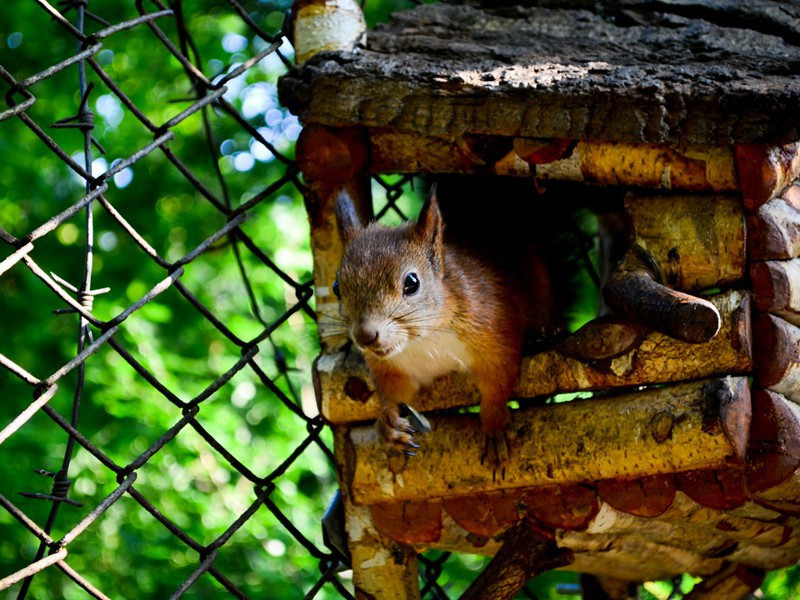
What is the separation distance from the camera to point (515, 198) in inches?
A: 94.1

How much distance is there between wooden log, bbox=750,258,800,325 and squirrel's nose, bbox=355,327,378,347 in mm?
730

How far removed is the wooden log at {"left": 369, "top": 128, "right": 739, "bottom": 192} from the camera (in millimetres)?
1775

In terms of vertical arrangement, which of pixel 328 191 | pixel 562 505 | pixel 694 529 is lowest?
pixel 694 529

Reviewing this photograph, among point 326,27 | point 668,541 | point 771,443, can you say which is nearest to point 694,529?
point 668,541

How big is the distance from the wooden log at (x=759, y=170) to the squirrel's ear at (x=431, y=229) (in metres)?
0.64

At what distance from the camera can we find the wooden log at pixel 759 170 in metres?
1.72

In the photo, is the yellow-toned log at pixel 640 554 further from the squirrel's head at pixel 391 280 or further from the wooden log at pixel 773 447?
the squirrel's head at pixel 391 280

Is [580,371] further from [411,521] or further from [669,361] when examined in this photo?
[411,521]

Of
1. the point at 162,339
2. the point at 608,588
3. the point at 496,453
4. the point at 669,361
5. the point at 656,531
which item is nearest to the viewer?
the point at 669,361

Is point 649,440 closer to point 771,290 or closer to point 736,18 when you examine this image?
point 771,290

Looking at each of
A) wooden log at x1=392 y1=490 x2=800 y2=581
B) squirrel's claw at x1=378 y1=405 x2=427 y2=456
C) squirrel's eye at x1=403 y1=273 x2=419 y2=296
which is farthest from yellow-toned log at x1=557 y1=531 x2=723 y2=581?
squirrel's eye at x1=403 y1=273 x2=419 y2=296

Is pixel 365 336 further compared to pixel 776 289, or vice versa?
pixel 365 336

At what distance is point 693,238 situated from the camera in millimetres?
1787

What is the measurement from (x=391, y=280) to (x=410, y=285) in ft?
0.17
